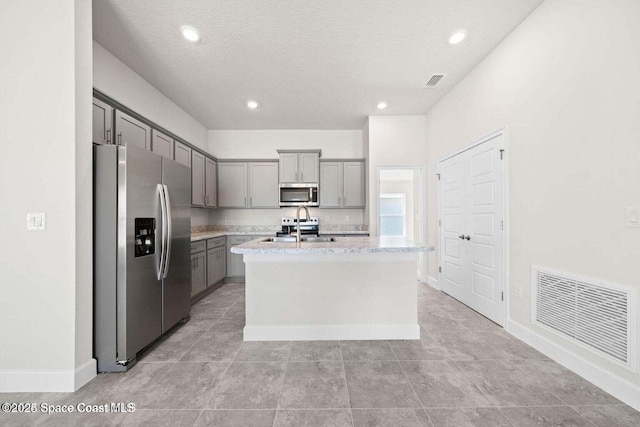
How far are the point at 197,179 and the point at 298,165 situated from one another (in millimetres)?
1849

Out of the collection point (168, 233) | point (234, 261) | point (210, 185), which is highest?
point (210, 185)

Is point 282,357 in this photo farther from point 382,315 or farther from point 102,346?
point 102,346

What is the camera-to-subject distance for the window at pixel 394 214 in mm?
7289

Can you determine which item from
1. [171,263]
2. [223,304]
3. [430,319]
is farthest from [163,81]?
[430,319]

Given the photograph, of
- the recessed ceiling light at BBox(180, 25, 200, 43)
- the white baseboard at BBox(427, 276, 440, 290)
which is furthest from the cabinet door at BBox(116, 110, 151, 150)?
the white baseboard at BBox(427, 276, 440, 290)

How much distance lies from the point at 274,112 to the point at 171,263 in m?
3.06

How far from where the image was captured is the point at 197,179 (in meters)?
4.30

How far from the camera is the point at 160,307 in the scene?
238 centimetres

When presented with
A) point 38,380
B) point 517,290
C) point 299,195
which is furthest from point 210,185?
point 517,290

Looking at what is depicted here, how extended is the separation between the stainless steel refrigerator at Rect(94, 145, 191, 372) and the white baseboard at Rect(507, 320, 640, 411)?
350cm

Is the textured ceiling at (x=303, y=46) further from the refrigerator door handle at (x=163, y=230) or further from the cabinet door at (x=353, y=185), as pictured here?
the refrigerator door handle at (x=163, y=230)

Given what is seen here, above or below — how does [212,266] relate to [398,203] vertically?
below

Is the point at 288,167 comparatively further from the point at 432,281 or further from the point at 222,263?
the point at 432,281

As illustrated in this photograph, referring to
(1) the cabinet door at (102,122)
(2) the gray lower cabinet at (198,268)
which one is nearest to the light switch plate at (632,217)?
(1) the cabinet door at (102,122)
